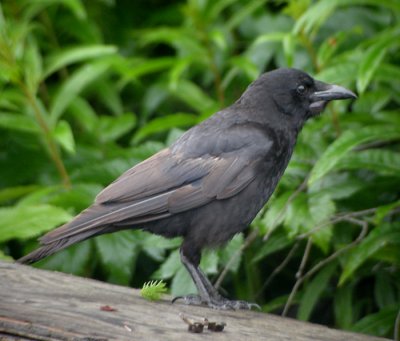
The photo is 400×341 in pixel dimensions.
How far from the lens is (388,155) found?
530 centimetres

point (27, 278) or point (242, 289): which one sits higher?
point (27, 278)

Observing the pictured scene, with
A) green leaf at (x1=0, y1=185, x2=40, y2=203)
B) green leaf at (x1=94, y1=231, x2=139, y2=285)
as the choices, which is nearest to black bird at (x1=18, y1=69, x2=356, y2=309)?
green leaf at (x1=94, y1=231, x2=139, y2=285)

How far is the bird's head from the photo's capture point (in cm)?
522

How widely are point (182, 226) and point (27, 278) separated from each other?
2.98 ft

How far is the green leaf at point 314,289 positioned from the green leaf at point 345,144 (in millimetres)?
800

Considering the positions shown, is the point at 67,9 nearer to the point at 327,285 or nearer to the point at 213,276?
the point at 213,276

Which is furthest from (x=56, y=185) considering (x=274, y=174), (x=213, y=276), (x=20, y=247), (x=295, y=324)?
(x=295, y=324)

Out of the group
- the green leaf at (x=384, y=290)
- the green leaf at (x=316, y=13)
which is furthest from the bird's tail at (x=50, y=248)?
the green leaf at (x=384, y=290)

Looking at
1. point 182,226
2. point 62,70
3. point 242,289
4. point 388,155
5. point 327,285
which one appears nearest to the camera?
point 182,226

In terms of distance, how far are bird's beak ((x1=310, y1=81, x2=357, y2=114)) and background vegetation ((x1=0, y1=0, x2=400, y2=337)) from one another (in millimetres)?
128

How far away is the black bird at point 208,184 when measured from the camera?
4730 mm

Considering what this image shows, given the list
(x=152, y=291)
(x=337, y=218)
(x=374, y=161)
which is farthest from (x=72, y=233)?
(x=374, y=161)

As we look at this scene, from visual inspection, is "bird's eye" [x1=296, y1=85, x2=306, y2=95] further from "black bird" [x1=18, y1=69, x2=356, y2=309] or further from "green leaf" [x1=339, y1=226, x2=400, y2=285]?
"green leaf" [x1=339, y1=226, x2=400, y2=285]

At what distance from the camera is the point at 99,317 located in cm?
375
